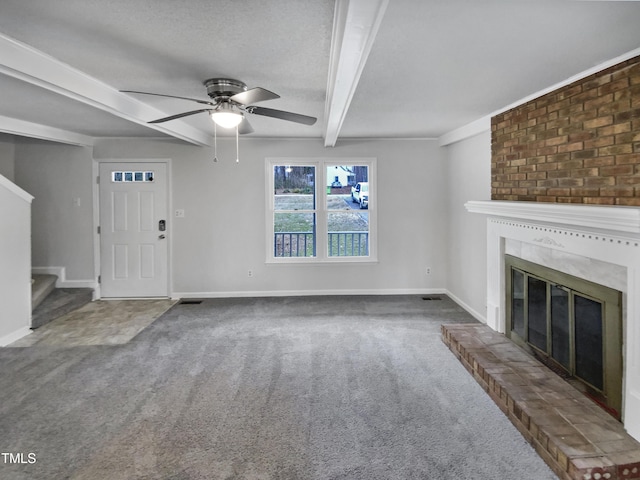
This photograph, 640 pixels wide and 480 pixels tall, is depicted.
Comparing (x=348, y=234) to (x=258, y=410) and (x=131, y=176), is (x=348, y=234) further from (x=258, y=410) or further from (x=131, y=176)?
(x=258, y=410)

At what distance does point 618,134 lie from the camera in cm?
232

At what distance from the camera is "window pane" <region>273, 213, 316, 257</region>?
18.9 ft

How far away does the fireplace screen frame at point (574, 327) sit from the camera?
2.30 m

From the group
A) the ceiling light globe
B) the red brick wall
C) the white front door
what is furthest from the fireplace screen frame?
the white front door

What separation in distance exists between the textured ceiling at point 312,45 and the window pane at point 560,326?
5.04 feet

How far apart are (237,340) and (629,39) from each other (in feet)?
12.2

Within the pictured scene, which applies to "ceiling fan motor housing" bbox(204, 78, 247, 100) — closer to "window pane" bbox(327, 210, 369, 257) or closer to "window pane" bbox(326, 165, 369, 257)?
"window pane" bbox(326, 165, 369, 257)

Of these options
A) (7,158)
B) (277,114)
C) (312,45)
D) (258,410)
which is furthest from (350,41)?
(7,158)

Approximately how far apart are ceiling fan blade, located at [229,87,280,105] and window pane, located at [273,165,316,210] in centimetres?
302

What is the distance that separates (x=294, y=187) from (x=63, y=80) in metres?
3.36

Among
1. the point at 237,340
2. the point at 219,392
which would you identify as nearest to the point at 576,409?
the point at 219,392

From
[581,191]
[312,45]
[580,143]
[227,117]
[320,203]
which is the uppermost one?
[312,45]

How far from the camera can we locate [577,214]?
2.38 meters

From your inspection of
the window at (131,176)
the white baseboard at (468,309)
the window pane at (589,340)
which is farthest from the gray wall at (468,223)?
the window at (131,176)
